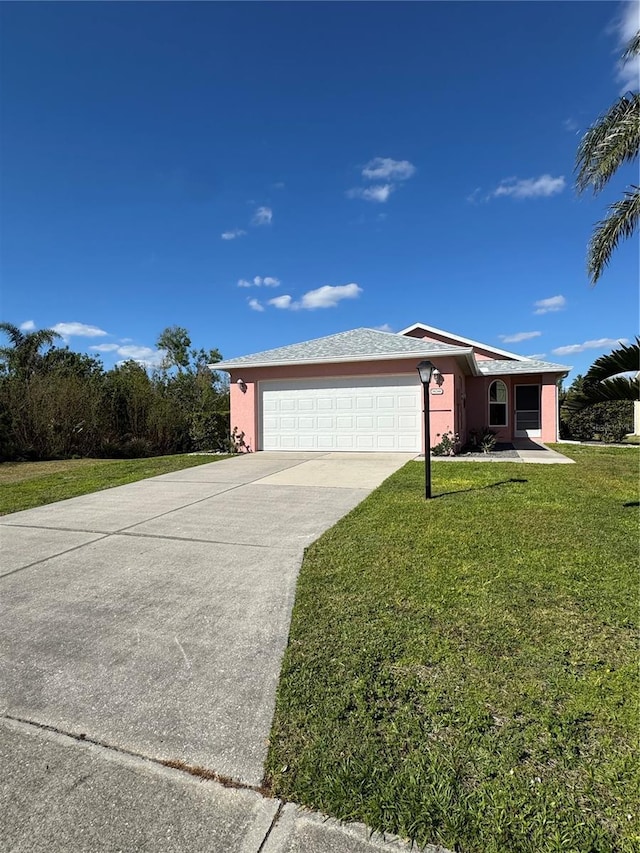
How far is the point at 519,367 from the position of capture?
55.9ft

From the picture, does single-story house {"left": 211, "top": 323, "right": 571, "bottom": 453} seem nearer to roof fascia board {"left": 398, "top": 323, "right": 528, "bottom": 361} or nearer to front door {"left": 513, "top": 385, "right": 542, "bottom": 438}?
front door {"left": 513, "top": 385, "right": 542, "bottom": 438}

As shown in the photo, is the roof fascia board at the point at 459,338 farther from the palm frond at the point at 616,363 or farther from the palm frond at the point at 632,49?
the palm frond at the point at 616,363

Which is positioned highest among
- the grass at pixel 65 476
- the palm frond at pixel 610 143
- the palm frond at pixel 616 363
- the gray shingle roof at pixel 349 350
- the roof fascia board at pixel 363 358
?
the palm frond at pixel 610 143

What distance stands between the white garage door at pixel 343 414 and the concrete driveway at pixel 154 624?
647 centimetres

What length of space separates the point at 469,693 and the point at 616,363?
6.18 metres

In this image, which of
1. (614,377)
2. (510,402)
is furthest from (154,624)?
(510,402)

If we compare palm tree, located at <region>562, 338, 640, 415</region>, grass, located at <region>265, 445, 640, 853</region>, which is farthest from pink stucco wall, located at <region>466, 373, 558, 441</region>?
grass, located at <region>265, 445, 640, 853</region>

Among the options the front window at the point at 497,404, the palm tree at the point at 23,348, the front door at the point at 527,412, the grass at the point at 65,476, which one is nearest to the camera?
the grass at the point at 65,476

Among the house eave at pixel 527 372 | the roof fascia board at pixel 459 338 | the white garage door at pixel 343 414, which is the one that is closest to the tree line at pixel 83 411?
the white garage door at pixel 343 414

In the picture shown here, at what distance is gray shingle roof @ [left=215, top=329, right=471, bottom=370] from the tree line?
9.61 ft

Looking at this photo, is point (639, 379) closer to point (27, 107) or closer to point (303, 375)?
point (303, 375)

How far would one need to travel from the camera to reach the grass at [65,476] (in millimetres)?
7957

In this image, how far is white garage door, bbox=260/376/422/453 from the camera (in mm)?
13031

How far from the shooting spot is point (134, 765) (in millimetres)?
1897
